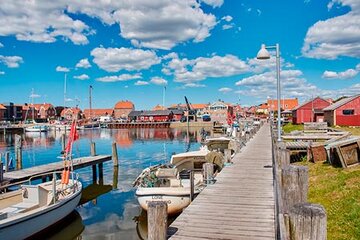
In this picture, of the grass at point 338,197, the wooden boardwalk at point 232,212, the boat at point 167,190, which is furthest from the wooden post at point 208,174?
the grass at point 338,197

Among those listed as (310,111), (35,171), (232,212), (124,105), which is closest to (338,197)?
(232,212)

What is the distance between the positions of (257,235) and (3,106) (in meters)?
168

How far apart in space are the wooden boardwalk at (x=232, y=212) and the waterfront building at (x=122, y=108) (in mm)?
178726

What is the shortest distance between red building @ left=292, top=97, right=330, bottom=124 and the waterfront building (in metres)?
130

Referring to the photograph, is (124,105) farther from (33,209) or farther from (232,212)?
(232,212)

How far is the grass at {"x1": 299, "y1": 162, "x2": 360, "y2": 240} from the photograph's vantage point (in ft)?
31.9

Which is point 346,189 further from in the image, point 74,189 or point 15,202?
point 15,202

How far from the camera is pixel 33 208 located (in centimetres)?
1365

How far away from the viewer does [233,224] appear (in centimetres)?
824

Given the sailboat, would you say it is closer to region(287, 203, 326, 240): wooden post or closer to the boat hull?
the boat hull

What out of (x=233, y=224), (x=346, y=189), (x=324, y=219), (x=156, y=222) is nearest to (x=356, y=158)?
(x=346, y=189)

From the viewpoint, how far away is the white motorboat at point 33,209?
11664 millimetres

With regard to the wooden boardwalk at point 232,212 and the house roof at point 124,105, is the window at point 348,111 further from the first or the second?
the house roof at point 124,105

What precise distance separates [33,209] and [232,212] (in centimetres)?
879
